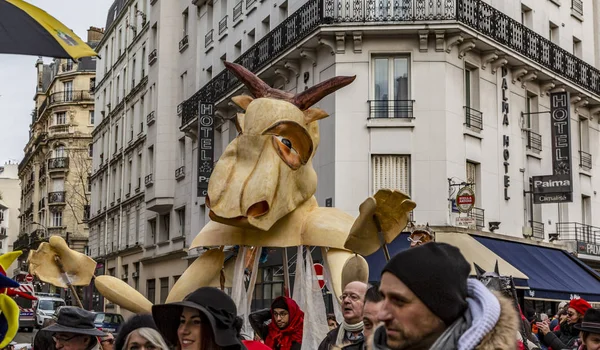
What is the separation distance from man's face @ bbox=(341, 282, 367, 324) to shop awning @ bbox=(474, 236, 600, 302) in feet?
50.5

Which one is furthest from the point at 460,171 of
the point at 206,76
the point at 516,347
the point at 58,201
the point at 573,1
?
the point at 58,201

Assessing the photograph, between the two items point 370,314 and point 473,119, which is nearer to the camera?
point 370,314

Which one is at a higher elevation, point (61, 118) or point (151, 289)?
point (61, 118)

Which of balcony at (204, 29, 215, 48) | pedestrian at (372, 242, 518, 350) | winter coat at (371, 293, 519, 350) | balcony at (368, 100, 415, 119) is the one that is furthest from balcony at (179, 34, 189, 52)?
winter coat at (371, 293, 519, 350)

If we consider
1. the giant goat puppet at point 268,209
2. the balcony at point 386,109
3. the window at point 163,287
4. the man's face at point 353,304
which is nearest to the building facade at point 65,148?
the window at point 163,287

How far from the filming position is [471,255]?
20.7 metres

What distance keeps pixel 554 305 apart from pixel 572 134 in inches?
213

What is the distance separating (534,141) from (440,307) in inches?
922

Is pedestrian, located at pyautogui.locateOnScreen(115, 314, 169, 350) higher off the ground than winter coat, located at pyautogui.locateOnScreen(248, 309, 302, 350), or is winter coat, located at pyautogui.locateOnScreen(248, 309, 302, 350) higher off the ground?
pedestrian, located at pyautogui.locateOnScreen(115, 314, 169, 350)

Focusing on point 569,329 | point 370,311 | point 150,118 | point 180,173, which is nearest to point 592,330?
point 370,311

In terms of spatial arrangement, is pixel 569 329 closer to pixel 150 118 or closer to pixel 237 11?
pixel 237 11

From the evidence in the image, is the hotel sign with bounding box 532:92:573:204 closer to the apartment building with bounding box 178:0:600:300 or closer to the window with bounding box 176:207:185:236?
the apartment building with bounding box 178:0:600:300

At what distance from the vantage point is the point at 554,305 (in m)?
25.1

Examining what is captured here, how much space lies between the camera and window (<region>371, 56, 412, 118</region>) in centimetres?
2248
